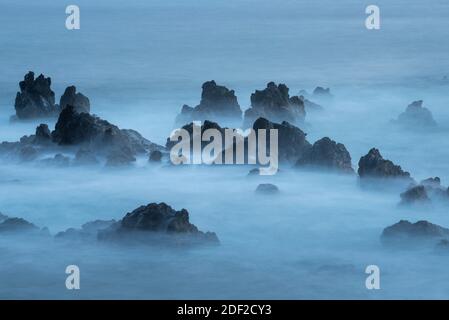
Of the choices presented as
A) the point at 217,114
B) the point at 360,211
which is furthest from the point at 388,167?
the point at 217,114

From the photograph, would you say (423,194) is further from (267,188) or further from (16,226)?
(16,226)

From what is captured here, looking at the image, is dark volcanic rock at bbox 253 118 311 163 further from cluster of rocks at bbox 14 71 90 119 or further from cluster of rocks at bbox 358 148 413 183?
cluster of rocks at bbox 14 71 90 119

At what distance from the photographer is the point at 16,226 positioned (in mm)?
13680

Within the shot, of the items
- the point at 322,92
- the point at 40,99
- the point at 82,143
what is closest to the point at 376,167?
the point at 82,143

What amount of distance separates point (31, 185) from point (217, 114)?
3295 mm

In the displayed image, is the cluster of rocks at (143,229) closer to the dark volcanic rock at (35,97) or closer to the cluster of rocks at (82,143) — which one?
the cluster of rocks at (82,143)

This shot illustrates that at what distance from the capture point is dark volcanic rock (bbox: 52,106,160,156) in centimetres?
1530

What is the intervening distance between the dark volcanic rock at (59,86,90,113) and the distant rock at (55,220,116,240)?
347 centimetres

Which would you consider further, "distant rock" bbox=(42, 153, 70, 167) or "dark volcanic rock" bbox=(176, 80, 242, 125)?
"dark volcanic rock" bbox=(176, 80, 242, 125)

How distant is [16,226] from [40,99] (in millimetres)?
3778

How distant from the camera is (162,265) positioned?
12.9 m

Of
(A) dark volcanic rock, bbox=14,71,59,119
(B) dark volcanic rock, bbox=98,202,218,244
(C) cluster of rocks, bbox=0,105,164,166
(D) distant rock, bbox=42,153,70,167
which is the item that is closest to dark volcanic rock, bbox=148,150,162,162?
(C) cluster of rocks, bbox=0,105,164,166

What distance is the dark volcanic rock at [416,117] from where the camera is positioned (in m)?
17.3
